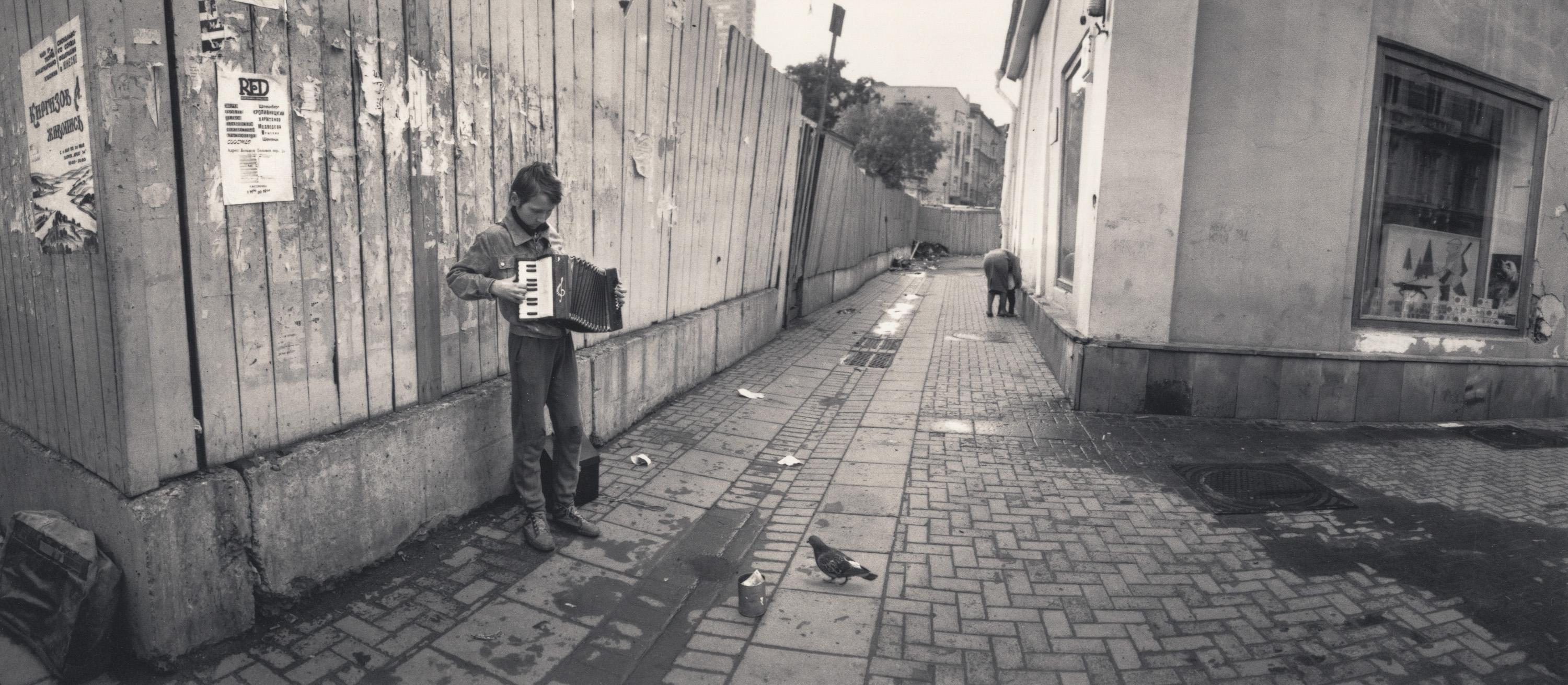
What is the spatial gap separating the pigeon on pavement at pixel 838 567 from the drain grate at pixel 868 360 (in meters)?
5.31

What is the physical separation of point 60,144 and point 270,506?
1.50m

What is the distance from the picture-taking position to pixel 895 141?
171ft

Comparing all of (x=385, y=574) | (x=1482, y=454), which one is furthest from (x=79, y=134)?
(x=1482, y=454)

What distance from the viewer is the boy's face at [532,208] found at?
3.78 m

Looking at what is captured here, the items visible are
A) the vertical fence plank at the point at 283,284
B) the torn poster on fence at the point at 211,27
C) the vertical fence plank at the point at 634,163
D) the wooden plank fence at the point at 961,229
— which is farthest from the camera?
the wooden plank fence at the point at 961,229

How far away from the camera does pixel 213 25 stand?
114 inches

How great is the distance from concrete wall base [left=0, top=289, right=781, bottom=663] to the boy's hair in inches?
46.1

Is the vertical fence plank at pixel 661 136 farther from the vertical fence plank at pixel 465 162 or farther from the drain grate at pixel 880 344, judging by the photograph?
the drain grate at pixel 880 344

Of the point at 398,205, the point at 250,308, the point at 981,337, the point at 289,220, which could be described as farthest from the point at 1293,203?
the point at 250,308

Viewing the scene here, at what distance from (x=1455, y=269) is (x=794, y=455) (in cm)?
692

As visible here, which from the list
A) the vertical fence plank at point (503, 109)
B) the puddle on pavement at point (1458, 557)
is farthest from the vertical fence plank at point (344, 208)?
the puddle on pavement at point (1458, 557)

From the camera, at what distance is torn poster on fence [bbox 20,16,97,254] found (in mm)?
2775

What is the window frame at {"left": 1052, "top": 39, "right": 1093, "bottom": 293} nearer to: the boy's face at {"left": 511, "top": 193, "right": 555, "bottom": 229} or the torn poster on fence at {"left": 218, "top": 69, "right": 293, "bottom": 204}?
the boy's face at {"left": 511, "top": 193, "right": 555, "bottom": 229}

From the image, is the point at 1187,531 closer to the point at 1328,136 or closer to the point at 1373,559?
the point at 1373,559
